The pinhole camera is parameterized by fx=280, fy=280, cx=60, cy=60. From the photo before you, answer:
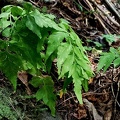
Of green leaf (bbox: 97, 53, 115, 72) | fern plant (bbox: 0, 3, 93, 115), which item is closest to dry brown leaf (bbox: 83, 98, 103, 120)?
green leaf (bbox: 97, 53, 115, 72)

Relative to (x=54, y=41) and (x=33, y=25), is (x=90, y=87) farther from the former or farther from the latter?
(x=33, y=25)

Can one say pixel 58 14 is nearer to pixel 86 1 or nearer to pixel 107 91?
pixel 86 1

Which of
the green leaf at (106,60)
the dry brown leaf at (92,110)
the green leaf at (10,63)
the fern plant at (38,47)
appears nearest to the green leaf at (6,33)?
the fern plant at (38,47)

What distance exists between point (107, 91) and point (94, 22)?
70.5 inches

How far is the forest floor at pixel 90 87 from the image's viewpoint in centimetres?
228

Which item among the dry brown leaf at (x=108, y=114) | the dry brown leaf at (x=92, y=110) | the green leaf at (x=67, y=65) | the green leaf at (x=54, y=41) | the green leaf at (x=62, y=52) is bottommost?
the dry brown leaf at (x=108, y=114)

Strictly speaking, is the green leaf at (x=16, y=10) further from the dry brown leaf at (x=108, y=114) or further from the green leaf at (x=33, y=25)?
the dry brown leaf at (x=108, y=114)

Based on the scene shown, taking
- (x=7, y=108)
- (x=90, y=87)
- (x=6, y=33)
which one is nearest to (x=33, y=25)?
(x=6, y=33)

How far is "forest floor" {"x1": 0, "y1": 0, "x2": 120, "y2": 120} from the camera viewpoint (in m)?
2.28

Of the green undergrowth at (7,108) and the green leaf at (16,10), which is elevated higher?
the green leaf at (16,10)

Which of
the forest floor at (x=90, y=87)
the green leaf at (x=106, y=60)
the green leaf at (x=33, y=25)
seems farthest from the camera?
the forest floor at (x=90, y=87)

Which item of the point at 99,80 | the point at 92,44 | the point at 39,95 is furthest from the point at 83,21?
the point at 39,95

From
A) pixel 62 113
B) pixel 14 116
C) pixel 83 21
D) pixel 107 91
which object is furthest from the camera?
pixel 83 21

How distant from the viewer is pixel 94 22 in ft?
14.7
